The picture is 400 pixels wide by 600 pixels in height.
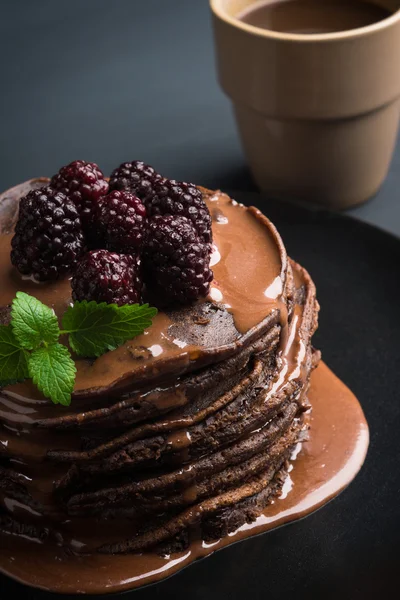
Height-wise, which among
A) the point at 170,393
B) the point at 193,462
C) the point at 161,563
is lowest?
the point at 161,563

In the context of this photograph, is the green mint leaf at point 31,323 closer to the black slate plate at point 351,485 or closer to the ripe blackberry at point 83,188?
the ripe blackberry at point 83,188

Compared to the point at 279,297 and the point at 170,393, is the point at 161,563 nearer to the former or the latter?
the point at 170,393

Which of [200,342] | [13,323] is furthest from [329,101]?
[13,323]

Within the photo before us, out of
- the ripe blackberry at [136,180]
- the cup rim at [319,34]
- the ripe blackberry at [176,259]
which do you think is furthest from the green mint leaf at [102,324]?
the cup rim at [319,34]

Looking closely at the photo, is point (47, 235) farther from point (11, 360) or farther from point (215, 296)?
point (215, 296)

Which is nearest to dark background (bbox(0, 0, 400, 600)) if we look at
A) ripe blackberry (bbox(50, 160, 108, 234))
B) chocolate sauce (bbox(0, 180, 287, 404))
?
chocolate sauce (bbox(0, 180, 287, 404))

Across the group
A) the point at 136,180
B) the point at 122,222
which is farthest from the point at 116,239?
the point at 136,180
